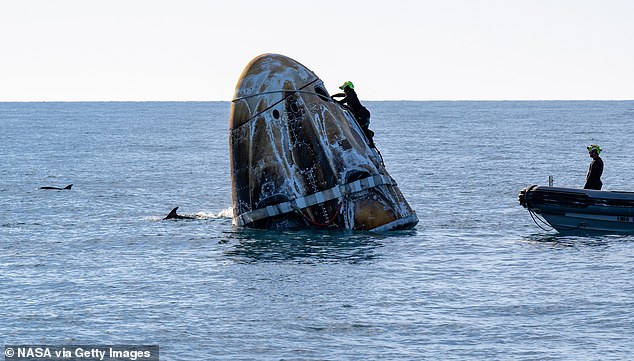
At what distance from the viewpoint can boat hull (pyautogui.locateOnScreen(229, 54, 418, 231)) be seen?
88.6 ft

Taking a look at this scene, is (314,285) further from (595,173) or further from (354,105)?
(595,173)

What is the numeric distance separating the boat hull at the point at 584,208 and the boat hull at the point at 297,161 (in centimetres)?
415

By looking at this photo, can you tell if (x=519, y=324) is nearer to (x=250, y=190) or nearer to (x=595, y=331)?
(x=595, y=331)

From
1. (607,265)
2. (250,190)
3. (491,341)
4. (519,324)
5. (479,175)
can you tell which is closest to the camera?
(491,341)

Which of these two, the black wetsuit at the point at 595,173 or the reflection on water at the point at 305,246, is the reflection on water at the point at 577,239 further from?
the reflection on water at the point at 305,246

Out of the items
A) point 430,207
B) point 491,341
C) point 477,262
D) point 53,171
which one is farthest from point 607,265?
point 53,171

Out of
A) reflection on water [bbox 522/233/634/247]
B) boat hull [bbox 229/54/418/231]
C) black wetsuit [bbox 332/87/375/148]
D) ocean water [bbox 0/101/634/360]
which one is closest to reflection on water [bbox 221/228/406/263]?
ocean water [bbox 0/101/634/360]

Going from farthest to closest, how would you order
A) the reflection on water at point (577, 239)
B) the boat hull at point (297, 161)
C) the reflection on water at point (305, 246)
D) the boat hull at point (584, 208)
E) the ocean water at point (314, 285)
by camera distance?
the boat hull at point (297, 161) → the reflection on water at point (577, 239) → the boat hull at point (584, 208) → the reflection on water at point (305, 246) → the ocean water at point (314, 285)

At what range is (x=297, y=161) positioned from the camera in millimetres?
27109

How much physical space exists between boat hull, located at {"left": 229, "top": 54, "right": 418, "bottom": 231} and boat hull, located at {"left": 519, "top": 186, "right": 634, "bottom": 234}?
415 cm

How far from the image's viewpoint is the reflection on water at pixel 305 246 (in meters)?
24.9

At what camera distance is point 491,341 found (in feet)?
55.5

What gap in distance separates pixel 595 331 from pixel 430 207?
1994 centimetres

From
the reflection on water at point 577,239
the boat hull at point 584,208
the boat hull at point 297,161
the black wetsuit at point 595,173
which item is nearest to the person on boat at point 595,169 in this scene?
the black wetsuit at point 595,173
